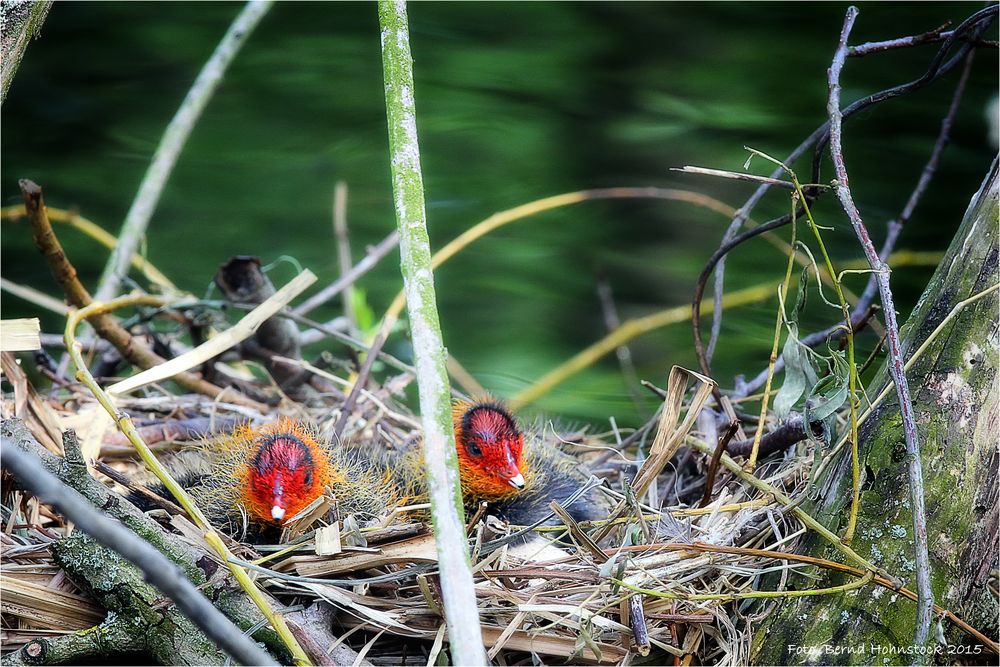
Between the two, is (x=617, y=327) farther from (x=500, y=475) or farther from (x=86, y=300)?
(x=86, y=300)

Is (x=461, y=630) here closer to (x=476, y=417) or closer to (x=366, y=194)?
(x=476, y=417)

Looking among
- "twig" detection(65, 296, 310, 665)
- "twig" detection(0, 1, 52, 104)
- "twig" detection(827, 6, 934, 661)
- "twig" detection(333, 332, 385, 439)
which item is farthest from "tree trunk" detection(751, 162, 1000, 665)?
"twig" detection(0, 1, 52, 104)

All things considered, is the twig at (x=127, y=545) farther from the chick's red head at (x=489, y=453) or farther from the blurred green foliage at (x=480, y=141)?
the blurred green foliage at (x=480, y=141)

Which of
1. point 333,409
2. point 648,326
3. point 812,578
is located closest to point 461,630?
point 812,578

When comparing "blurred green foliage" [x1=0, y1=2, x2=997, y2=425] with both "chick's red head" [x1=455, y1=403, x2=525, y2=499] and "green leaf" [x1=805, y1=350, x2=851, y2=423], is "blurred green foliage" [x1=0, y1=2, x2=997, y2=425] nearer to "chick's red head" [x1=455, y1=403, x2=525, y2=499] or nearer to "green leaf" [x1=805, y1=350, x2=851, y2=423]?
"chick's red head" [x1=455, y1=403, x2=525, y2=499]

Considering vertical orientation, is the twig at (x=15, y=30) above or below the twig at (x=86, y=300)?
above

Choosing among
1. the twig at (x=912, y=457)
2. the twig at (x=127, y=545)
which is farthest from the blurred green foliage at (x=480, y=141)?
the twig at (x=127, y=545)
